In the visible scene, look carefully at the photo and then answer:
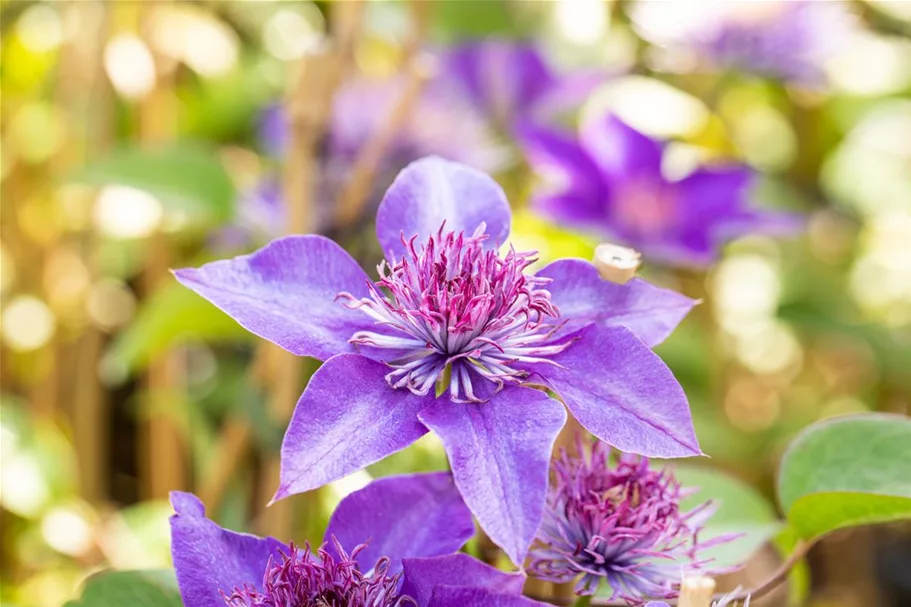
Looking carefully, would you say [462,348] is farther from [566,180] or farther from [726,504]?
[566,180]

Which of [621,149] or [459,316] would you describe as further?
[621,149]

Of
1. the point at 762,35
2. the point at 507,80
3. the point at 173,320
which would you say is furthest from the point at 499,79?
the point at 173,320

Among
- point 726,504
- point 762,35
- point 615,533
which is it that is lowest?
point 726,504

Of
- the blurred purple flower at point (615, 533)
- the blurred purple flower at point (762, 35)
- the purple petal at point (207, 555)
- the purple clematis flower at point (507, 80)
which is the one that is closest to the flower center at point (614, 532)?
the blurred purple flower at point (615, 533)

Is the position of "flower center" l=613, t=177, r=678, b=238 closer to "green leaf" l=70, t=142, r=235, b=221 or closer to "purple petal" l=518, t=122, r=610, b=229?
"purple petal" l=518, t=122, r=610, b=229

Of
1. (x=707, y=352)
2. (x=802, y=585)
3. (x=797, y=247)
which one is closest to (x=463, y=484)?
(x=802, y=585)

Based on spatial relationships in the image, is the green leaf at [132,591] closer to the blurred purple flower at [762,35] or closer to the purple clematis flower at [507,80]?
the purple clematis flower at [507,80]

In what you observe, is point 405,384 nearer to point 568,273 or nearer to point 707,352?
point 568,273
